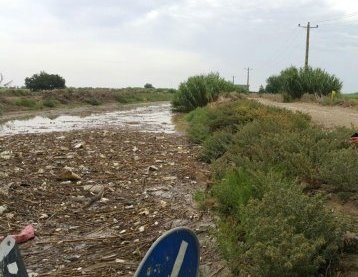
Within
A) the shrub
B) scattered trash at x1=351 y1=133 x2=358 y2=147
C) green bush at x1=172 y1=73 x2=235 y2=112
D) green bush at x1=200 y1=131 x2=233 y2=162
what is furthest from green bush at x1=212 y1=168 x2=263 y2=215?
green bush at x1=172 y1=73 x2=235 y2=112

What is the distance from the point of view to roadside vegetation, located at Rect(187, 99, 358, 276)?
10.7ft

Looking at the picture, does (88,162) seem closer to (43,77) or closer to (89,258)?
(89,258)

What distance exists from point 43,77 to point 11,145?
203 ft

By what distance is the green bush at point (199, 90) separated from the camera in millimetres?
26109

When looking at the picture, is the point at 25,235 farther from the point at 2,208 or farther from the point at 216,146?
the point at 216,146

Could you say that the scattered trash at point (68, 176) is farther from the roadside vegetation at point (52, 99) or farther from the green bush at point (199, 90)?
the roadside vegetation at point (52, 99)

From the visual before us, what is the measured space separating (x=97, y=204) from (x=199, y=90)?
65.9ft

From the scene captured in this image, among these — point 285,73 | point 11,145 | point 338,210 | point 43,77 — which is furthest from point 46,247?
point 43,77

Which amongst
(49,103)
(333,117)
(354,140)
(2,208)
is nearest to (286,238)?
(2,208)

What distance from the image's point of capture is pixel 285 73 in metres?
30.9

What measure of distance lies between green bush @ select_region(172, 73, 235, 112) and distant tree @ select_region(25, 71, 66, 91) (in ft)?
154

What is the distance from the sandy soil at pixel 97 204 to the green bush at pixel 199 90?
15.4 metres

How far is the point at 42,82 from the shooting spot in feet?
232

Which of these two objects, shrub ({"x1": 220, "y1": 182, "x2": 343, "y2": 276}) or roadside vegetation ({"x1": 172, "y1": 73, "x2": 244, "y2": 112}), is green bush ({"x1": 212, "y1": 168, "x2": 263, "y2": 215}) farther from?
roadside vegetation ({"x1": 172, "y1": 73, "x2": 244, "y2": 112})
